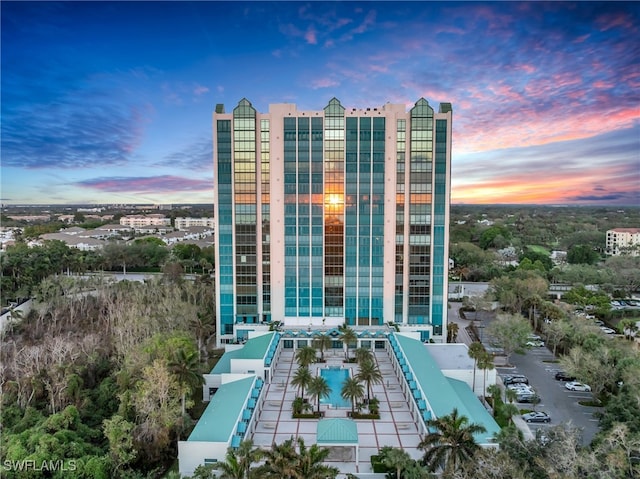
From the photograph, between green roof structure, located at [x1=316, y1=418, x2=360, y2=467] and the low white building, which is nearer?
green roof structure, located at [x1=316, y1=418, x2=360, y2=467]

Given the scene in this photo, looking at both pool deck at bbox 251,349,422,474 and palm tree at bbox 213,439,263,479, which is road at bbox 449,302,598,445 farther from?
palm tree at bbox 213,439,263,479

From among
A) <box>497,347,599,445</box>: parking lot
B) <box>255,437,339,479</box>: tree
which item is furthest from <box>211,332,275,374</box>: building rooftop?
<box>497,347,599,445</box>: parking lot

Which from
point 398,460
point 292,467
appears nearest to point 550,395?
point 398,460

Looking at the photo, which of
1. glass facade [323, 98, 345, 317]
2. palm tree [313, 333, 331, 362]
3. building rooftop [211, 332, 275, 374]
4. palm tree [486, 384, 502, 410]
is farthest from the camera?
glass facade [323, 98, 345, 317]

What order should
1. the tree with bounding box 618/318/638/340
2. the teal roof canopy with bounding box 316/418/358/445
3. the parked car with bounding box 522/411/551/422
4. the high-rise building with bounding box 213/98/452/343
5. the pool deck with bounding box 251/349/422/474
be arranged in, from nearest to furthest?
the teal roof canopy with bounding box 316/418/358/445 < the pool deck with bounding box 251/349/422/474 < the parked car with bounding box 522/411/551/422 < the tree with bounding box 618/318/638/340 < the high-rise building with bounding box 213/98/452/343

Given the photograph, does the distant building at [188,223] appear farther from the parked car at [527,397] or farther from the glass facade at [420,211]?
the parked car at [527,397]

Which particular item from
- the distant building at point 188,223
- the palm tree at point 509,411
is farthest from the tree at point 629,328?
the distant building at point 188,223
